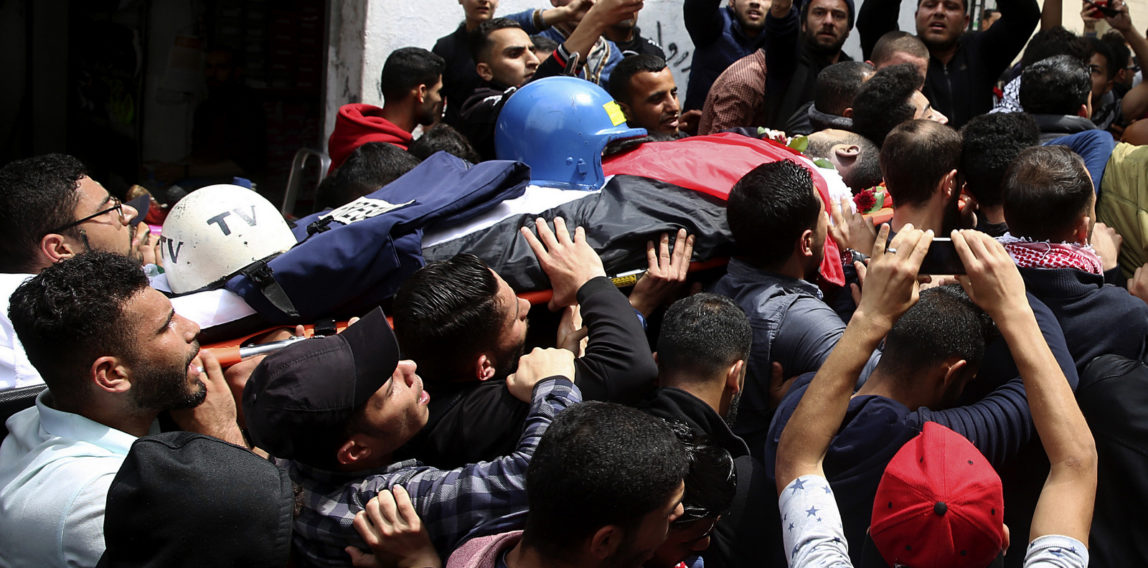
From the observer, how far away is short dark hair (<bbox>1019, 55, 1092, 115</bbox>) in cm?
383

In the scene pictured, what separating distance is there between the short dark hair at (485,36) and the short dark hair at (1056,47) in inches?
102

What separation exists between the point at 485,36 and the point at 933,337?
3.13 metres

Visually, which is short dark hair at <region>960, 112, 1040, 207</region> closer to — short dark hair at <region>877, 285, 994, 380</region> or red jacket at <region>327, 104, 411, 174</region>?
short dark hair at <region>877, 285, 994, 380</region>

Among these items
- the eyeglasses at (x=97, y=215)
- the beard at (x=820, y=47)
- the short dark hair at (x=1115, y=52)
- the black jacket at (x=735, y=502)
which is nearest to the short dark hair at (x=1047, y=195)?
the black jacket at (x=735, y=502)

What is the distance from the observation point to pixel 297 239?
2857 mm

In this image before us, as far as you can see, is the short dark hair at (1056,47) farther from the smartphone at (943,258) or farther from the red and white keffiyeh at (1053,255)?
the smartphone at (943,258)

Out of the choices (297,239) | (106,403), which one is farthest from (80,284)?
(297,239)

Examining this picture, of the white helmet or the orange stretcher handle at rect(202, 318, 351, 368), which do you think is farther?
the white helmet

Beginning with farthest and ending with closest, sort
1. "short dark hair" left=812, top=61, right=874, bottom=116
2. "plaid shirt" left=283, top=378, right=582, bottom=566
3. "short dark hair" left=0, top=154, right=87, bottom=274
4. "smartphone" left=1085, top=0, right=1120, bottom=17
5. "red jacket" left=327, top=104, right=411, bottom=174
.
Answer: "smartphone" left=1085, top=0, right=1120, bottom=17 → "short dark hair" left=812, top=61, right=874, bottom=116 → "red jacket" left=327, top=104, right=411, bottom=174 → "short dark hair" left=0, top=154, right=87, bottom=274 → "plaid shirt" left=283, top=378, right=582, bottom=566

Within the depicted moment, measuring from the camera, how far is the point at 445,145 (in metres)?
3.93

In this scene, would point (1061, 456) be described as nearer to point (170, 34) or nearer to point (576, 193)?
point (576, 193)

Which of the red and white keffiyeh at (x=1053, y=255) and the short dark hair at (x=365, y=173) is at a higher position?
the red and white keffiyeh at (x=1053, y=255)

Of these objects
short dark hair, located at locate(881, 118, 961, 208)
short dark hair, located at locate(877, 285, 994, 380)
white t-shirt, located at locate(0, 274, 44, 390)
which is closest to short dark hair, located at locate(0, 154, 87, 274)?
white t-shirt, located at locate(0, 274, 44, 390)

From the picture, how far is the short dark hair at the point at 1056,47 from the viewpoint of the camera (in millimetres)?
4840
